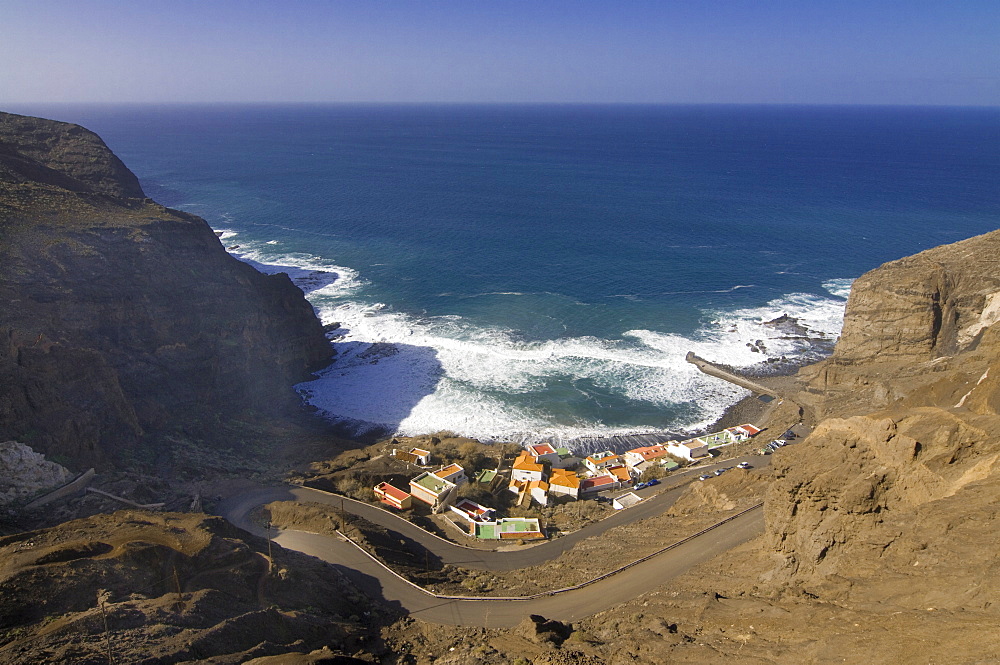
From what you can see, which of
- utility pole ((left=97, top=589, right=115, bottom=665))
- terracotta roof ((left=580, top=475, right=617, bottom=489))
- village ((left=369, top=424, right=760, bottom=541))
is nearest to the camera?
utility pole ((left=97, top=589, right=115, bottom=665))

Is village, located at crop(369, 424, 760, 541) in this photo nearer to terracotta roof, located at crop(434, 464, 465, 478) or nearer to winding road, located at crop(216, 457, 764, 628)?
terracotta roof, located at crop(434, 464, 465, 478)

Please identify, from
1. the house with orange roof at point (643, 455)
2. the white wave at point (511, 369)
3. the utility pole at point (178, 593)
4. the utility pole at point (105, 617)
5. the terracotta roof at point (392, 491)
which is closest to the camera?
the utility pole at point (105, 617)

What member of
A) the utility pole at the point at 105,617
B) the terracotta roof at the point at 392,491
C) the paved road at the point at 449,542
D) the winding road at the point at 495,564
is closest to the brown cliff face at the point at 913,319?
the paved road at the point at 449,542

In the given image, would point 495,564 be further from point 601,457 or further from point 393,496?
point 601,457

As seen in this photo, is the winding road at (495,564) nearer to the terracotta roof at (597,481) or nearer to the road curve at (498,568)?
the road curve at (498,568)

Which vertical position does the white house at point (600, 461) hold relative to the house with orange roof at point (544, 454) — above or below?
below

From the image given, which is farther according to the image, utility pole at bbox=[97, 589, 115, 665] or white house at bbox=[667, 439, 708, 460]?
white house at bbox=[667, 439, 708, 460]

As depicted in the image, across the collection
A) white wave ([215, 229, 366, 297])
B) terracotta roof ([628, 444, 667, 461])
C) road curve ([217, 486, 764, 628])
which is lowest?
terracotta roof ([628, 444, 667, 461])

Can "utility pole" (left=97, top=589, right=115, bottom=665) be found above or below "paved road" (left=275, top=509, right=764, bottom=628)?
above

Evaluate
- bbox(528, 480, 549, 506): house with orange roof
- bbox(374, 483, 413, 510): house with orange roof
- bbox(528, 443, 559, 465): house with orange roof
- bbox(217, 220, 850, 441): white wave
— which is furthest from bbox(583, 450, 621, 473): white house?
bbox(374, 483, 413, 510): house with orange roof
